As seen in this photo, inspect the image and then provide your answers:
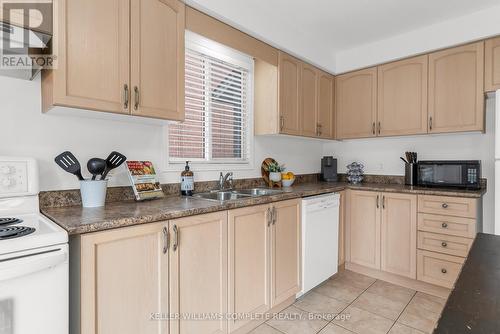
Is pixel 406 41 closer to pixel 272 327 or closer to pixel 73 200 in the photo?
pixel 272 327

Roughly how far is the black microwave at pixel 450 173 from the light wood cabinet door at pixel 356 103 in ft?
2.13

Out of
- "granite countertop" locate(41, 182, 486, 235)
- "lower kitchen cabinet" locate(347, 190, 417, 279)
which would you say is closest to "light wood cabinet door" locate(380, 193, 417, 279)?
"lower kitchen cabinet" locate(347, 190, 417, 279)

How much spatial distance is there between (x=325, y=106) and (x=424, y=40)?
113cm

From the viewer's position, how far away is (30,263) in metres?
0.93

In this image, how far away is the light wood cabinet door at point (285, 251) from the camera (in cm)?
203

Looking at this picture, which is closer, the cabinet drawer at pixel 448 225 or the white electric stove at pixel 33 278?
the white electric stove at pixel 33 278

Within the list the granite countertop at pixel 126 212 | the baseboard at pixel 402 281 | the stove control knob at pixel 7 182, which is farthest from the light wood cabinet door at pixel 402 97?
the stove control knob at pixel 7 182

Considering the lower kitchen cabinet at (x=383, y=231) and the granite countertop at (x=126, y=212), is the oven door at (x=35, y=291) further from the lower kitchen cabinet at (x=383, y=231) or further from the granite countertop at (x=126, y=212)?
the lower kitchen cabinet at (x=383, y=231)

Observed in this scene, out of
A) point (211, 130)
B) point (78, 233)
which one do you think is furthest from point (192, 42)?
point (78, 233)

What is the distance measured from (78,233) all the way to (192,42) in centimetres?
173

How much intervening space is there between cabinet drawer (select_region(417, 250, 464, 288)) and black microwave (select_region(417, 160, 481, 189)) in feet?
2.24

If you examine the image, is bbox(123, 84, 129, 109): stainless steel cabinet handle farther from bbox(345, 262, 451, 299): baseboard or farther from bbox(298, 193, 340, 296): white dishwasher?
bbox(345, 262, 451, 299): baseboard

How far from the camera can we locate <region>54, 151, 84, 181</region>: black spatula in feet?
4.83

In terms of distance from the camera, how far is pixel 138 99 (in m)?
1.59
